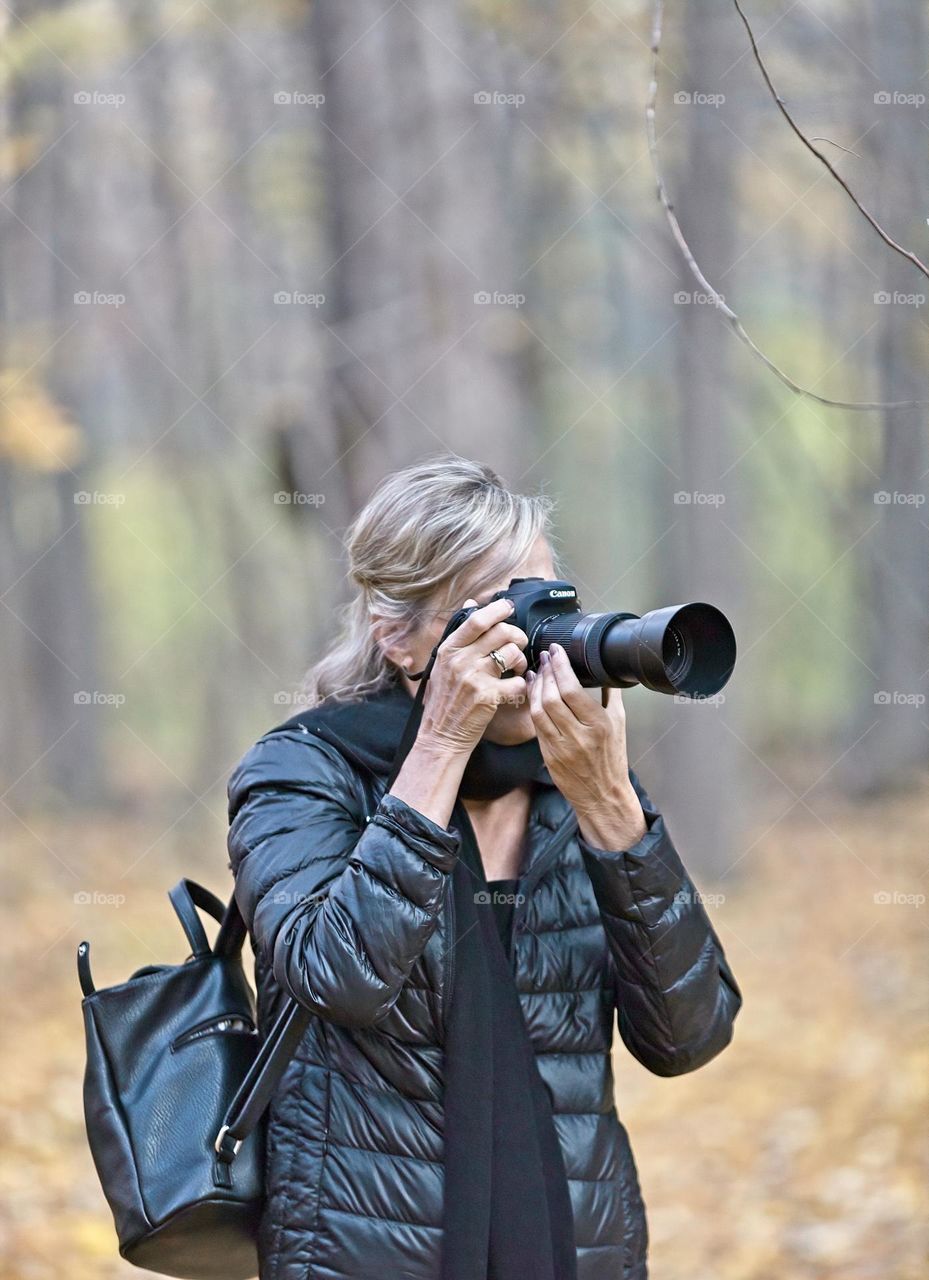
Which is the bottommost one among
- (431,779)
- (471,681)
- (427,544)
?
(431,779)

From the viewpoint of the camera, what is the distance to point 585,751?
5.21 feet

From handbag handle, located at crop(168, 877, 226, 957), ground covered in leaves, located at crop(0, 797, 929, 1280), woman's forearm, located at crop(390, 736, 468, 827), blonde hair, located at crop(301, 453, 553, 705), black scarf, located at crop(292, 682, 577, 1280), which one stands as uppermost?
blonde hair, located at crop(301, 453, 553, 705)

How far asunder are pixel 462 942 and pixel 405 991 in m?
0.09

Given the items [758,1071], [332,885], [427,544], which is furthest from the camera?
[758,1071]

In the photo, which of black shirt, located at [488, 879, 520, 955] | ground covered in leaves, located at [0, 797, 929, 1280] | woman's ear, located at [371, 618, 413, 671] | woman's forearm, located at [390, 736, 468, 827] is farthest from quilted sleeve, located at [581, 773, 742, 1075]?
ground covered in leaves, located at [0, 797, 929, 1280]

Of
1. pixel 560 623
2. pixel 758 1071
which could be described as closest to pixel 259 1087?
pixel 560 623

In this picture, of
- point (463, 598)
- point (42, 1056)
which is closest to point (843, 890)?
point (42, 1056)

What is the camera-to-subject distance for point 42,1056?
18.1ft

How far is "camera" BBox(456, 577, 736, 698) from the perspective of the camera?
152 centimetres

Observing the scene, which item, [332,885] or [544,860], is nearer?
[332,885]

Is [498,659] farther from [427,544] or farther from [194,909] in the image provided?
[194,909]

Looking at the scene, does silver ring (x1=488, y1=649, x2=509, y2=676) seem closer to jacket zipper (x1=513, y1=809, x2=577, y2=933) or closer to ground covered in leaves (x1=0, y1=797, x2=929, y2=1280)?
jacket zipper (x1=513, y1=809, x2=577, y2=933)

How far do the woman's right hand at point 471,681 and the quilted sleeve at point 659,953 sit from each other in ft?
0.77

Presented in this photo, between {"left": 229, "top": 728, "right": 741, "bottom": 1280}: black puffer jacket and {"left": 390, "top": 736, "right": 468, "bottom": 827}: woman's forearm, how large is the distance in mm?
25
